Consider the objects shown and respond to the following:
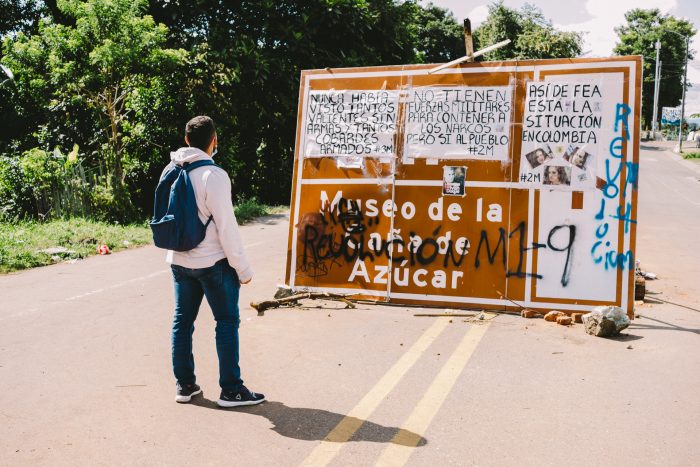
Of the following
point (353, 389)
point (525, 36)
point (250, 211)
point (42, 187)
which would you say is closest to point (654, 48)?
point (525, 36)

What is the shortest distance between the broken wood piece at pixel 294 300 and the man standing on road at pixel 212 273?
8.18 ft

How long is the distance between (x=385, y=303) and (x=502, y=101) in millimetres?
2518

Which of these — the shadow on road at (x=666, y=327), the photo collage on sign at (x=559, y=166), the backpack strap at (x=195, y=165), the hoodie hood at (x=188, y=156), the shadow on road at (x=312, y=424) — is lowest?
the shadow on road at (x=312, y=424)

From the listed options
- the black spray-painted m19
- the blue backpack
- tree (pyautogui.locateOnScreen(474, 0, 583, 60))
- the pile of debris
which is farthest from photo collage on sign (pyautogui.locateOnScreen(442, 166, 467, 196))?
tree (pyautogui.locateOnScreen(474, 0, 583, 60))

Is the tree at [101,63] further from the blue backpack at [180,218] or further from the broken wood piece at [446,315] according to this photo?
the blue backpack at [180,218]

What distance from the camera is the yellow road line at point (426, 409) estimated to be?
3723 mm

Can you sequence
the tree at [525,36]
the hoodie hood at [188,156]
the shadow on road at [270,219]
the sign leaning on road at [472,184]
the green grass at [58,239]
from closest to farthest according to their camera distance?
the hoodie hood at [188,156] < the sign leaning on road at [472,184] < the green grass at [58,239] < the shadow on road at [270,219] < the tree at [525,36]

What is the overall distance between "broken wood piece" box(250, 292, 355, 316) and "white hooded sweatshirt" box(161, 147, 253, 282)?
8.80 feet

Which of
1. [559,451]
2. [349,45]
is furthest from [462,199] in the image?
[349,45]

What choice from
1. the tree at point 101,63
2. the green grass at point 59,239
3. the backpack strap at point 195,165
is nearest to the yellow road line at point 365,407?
the backpack strap at point 195,165

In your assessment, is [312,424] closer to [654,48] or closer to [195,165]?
[195,165]

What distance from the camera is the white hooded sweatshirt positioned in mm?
4387

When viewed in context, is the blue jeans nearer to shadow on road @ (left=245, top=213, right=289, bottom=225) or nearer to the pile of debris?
the pile of debris

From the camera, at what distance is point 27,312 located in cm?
718
